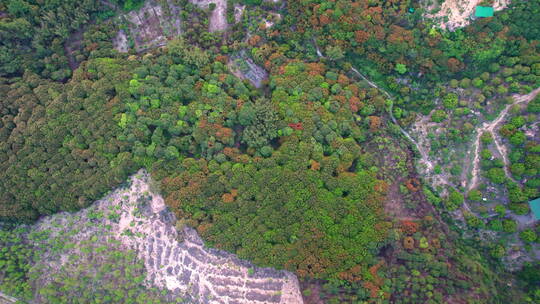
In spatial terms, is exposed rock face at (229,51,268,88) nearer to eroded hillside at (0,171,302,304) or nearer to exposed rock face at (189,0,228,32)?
exposed rock face at (189,0,228,32)

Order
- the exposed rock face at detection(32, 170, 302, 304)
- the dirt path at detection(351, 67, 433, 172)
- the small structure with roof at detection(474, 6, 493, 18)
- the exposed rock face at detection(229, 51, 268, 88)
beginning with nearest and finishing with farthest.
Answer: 1. the exposed rock face at detection(32, 170, 302, 304)
2. the small structure with roof at detection(474, 6, 493, 18)
3. the dirt path at detection(351, 67, 433, 172)
4. the exposed rock face at detection(229, 51, 268, 88)

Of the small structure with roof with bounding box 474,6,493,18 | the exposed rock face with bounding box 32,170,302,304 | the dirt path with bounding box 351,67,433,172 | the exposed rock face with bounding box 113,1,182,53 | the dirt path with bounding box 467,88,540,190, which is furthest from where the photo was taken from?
the exposed rock face with bounding box 113,1,182,53

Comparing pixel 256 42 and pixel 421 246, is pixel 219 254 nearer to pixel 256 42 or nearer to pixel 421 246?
pixel 421 246

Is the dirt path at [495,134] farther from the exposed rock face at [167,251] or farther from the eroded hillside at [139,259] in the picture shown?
the eroded hillside at [139,259]

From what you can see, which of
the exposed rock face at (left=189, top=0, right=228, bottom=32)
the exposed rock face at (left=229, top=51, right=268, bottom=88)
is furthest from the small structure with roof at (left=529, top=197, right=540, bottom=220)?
the exposed rock face at (left=189, top=0, right=228, bottom=32)

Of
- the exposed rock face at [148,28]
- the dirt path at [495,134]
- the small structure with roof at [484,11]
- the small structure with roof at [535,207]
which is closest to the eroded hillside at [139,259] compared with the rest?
the exposed rock face at [148,28]

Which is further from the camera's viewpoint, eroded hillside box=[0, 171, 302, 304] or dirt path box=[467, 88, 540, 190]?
dirt path box=[467, 88, 540, 190]

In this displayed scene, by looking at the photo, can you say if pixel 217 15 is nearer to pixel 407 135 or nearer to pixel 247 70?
pixel 247 70
